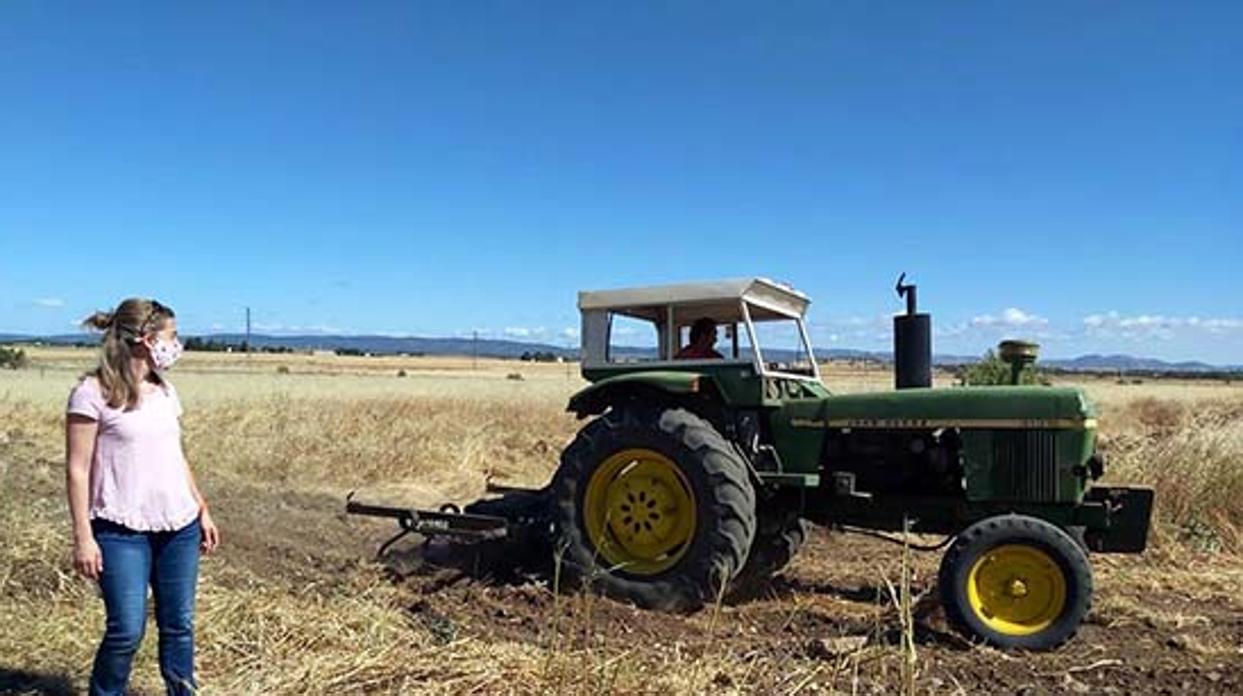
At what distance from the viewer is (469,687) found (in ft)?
13.1

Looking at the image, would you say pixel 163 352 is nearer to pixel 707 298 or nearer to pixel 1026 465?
pixel 707 298

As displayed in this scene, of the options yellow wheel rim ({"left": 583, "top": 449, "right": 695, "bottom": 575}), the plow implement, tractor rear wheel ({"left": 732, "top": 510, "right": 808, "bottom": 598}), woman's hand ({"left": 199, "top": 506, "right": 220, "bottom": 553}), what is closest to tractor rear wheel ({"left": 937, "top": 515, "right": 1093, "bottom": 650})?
tractor rear wheel ({"left": 732, "top": 510, "right": 808, "bottom": 598})

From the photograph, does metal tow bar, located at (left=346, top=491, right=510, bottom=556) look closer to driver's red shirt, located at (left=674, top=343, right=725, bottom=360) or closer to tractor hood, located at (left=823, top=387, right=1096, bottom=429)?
driver's red shirt, located at (left=674, top=343, right=725, bottom=360)

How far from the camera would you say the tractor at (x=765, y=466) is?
244 inches

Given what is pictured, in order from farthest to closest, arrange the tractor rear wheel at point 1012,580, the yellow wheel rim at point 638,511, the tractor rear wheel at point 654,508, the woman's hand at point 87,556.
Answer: the yellow wheel rim at point 638,511 → the tractor rear wheel at point 654,508 → the tractor rear wheel at point 1012,580 → the woman's hand at point 87,556

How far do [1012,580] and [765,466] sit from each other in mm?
1688

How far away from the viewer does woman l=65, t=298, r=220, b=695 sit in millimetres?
3623

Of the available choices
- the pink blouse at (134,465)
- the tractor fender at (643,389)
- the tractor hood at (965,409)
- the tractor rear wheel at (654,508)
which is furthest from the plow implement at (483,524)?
the pink blouse at (134,465)

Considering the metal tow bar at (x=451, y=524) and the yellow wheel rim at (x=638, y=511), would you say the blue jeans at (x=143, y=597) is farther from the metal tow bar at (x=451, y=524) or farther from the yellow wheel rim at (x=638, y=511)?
the metal tow bar at (x=451, y=524)

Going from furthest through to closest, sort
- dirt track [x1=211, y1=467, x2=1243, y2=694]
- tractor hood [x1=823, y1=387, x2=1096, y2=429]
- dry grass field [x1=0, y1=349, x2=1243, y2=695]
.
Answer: tractor hood [x1=823, y1=387, x2=1096, y2=429] < dirt track [x1=211, y1=467, x2=1243, y2=694] < dry grass field [x1=0, y1=349, x2=1243, y2=695]

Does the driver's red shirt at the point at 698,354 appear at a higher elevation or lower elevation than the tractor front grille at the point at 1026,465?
higher

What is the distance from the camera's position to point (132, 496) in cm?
370

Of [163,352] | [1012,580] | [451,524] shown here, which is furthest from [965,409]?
[163,352]

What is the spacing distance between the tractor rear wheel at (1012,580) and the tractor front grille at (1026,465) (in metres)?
0.53
